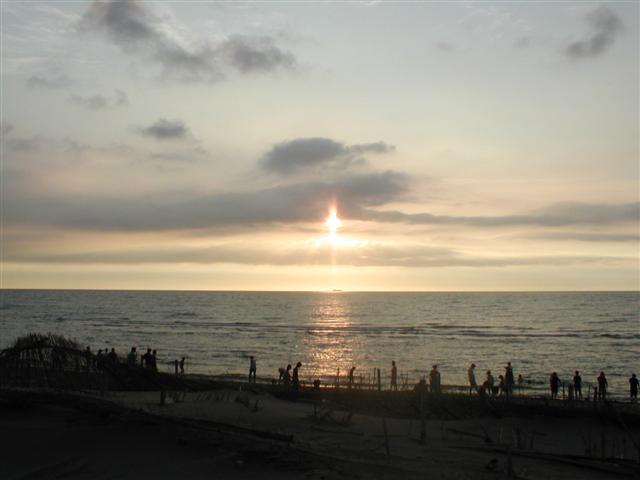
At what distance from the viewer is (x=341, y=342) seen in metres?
83.0

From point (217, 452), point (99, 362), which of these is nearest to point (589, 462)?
point (217, 452)

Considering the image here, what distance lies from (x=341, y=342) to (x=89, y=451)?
68.8 m

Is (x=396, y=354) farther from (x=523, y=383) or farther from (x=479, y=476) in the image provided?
(x=479, y=476)

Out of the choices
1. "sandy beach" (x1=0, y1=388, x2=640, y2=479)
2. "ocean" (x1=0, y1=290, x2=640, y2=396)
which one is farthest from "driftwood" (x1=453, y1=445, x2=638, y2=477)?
"ocean" (x1=0, y1=290, x2=640, y2=396)

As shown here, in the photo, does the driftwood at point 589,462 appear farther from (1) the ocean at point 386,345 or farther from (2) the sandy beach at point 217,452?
(1) the ocean at point 386,345

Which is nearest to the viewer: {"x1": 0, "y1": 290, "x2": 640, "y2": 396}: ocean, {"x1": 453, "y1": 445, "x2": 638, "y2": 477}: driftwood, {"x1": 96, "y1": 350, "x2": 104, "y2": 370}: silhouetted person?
{"x1": 453, "y1": 445, "x2": 638, "y2": 477}: driftwood

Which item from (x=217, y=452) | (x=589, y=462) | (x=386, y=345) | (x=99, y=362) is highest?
(x=99, y=362)

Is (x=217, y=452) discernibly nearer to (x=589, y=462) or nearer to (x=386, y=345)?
(x=589, y=462)

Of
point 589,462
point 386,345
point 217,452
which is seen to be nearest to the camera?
point 217,452

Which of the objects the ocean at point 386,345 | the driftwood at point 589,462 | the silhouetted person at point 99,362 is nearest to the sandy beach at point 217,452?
the driftwood at point 589,462

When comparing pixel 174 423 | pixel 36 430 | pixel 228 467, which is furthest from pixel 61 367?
pixel 228 467

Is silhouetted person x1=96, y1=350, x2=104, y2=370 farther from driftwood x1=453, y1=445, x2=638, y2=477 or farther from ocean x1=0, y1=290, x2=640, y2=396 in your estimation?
ocean x1=0, y1=290, x2=640, y2=396

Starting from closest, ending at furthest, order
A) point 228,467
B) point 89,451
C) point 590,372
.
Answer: point 228,467
point 89,451
point 590,372

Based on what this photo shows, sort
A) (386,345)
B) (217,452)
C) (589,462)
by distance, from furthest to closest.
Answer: (386,345) < (589,462) < (217,452)
